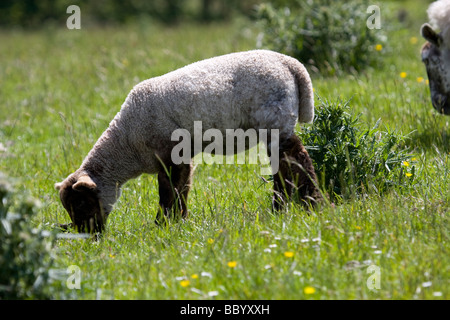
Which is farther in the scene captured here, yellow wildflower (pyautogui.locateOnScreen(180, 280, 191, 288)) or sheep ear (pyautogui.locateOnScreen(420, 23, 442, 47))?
sheep ear (pyautogui.locateOnScreen(420, 23, 442, 47))

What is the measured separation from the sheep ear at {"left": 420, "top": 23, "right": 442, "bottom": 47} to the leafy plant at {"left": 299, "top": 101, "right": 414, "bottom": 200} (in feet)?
5.37

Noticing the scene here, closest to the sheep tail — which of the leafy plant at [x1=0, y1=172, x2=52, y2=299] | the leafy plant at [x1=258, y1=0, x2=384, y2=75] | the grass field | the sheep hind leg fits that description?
the sheep hind leg

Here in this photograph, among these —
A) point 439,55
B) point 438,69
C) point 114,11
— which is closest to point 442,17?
point 439,55

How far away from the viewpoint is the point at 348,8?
948cm

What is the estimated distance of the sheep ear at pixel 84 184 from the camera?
4916 mm

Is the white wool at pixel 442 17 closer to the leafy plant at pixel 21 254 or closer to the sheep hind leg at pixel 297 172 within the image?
the sheep hind leg at pixel 297 172

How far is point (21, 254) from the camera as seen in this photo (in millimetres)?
3537

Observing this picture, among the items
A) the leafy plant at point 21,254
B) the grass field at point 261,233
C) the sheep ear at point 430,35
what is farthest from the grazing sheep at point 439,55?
the leafy plant at point 21,254

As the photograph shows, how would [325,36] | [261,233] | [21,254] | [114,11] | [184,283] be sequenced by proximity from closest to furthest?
[21,254]
[184,283]
[261,233]
[325,36]
[114,11]

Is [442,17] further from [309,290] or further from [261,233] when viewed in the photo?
[309,290]

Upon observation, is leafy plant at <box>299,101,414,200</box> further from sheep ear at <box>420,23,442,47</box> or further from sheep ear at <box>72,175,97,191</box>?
sheep ear at <box>72,175,97,191</box>

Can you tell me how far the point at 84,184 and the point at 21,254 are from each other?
1435 mm

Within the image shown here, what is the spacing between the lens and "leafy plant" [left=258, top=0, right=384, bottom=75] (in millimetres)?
9047
